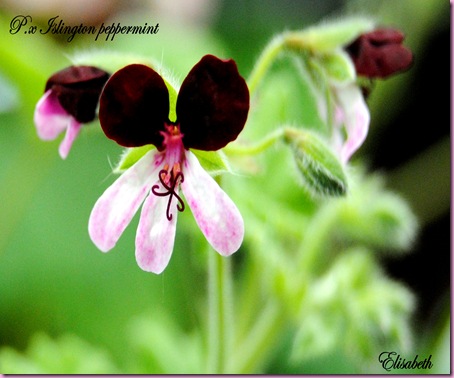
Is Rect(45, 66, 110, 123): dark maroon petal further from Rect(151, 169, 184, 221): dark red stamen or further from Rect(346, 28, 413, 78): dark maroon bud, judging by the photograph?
Rect(346, 28, 413, 78): dark maroon bud

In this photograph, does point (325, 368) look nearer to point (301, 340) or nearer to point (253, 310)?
point (253, 310)

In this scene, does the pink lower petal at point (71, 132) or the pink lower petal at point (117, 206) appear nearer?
the pink lower petal at point (117, 206)

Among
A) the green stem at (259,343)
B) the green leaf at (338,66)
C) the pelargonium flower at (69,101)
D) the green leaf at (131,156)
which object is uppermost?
the pelargonium flower at (69,101)

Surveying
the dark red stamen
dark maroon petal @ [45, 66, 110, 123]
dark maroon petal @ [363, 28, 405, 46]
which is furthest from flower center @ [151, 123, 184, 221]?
dark maroon petal @ [363, 28, 405, 46]

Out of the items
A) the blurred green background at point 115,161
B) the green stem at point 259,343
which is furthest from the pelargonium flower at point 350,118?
the blurred green background at point 115,161

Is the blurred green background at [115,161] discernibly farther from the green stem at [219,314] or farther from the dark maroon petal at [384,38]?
the dark maroon petal at [384,38]

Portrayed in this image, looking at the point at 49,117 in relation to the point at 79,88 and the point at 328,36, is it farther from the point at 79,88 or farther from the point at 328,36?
the point at 328,36

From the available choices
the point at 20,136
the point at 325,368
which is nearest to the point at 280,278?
the point at 325,368
